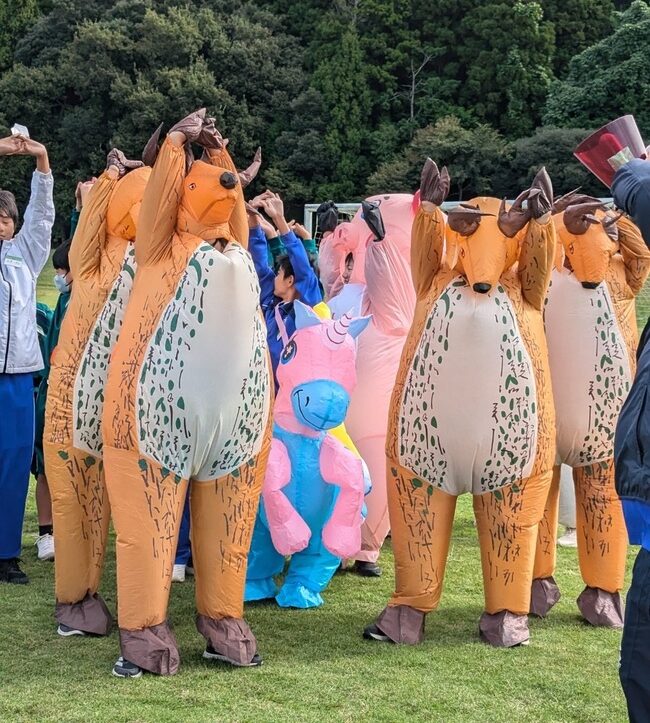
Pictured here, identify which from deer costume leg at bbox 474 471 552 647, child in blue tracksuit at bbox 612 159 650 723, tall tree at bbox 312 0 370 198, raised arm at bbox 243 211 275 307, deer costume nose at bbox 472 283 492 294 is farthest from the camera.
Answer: tall tree at bbox 312 0 370 198

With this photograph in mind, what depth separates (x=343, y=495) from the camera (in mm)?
→ 4266

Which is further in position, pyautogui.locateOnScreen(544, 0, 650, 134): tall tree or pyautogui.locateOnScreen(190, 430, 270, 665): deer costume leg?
pyautogui.locateOnScreen(544, 0, 650, 134): tall tree

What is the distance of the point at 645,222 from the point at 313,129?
2774cm

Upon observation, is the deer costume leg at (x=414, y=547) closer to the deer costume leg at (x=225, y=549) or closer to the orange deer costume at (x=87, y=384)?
the deer costume leg at (x=225, y=549)

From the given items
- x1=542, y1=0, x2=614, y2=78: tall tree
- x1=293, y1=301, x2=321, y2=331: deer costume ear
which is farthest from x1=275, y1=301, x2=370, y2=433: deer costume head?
x1=542, y1=0, x2=614, y2=78: tall tree

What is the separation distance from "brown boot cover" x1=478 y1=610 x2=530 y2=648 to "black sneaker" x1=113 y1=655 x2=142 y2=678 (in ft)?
4.52

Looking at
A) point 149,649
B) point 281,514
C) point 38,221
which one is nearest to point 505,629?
point 281,514

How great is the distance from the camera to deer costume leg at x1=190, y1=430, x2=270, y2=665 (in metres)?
3.46

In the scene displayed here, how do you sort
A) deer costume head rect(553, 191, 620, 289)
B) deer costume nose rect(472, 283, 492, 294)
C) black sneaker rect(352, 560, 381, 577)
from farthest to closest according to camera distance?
black sneaker rect(352, 560, 381, 577) < deer costume head rect(553, 191, 620, 289) < deer costume nose rect(472, 283, 492, 294)

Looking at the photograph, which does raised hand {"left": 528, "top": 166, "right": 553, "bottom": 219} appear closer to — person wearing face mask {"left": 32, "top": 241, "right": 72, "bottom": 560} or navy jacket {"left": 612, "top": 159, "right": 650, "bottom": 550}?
navy jacket {"left": 612, "top": 159, "right": 650, "bottom": 550}

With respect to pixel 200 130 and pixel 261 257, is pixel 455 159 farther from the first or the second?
pixel 200 130

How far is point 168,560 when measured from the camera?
3367mm

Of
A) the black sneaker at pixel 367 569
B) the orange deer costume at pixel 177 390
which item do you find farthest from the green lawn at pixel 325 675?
the black sneaker at pixel 367 569

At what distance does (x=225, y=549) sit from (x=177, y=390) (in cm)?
63
